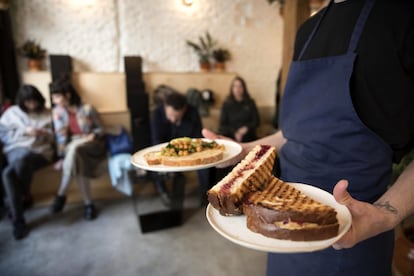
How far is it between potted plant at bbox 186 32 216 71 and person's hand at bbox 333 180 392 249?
342 cm

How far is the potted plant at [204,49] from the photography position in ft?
12.3

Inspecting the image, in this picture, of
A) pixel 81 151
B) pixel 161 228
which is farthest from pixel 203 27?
pixel 161 228

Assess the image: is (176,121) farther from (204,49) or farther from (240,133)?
(204,49)

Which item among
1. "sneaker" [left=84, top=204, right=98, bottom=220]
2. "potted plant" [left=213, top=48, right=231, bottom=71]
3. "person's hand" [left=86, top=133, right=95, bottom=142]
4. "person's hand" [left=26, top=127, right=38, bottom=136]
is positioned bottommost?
"sneaker" [left=84, top=204, right=98, bottom=220]

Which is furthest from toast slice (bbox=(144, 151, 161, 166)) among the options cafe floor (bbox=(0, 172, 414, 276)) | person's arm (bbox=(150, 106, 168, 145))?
person's arm (bbox=(150, 106, 168, 145))

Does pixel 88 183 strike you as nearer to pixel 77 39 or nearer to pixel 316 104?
pixel 77 39

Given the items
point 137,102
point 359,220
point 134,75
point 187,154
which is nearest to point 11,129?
point 137,102

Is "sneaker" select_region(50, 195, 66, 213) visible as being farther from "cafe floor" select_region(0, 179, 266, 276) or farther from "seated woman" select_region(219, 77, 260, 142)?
"seated woman" select_region(219, 77, 260, 142)

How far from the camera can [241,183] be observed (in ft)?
2.05

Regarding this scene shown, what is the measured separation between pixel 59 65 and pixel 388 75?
342 centimetres

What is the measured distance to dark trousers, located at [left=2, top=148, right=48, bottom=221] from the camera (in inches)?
95.1

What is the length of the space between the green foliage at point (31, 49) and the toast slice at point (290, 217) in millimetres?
3394

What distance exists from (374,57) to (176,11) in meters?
3.36

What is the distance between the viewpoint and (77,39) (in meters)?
3.29
